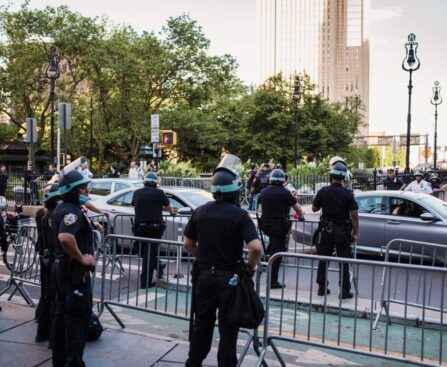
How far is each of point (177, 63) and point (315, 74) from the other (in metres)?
125

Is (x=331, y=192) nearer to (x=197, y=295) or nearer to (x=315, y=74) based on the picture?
(x=197, y=295)

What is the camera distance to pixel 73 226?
4.75 meters

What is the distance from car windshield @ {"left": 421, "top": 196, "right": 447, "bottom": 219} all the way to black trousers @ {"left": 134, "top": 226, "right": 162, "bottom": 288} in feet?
17.2

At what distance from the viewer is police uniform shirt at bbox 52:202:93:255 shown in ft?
15.6

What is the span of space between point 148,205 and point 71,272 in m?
3.93

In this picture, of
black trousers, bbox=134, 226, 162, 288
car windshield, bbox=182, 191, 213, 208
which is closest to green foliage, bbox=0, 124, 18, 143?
car windshield, bbox=182, 191, 213, 208

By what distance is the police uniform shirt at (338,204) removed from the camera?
7723 mm

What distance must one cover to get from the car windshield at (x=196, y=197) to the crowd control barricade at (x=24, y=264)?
3.70 meters

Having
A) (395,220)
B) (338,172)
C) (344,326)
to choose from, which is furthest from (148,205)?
(395,220)

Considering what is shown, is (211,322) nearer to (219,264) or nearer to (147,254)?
(219,264)

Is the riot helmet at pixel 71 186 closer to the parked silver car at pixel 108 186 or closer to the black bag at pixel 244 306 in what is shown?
the black bag at pixel 244 306

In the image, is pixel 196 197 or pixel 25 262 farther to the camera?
pixel 196 197

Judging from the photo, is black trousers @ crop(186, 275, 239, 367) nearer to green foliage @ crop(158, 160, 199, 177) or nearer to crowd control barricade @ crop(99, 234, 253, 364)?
crowd control barricade @ crop(99, 234, 253, 364)

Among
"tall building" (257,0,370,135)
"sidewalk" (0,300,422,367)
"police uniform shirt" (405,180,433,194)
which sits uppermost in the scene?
"tall building" (257,0,370,135)
